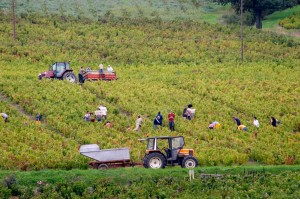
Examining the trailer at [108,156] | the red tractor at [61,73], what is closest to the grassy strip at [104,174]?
the trailer at [108,156]

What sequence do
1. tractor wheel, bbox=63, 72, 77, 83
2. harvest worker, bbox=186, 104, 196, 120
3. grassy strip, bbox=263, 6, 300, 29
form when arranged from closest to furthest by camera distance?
harvest worker, bbox=186, 104, 196, 120 → tractor wheel, bbox=63, 72, 77, 83 → grassy strip, bbox=263, 6, 300, 29

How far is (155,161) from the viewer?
3262cm

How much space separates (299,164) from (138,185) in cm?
796

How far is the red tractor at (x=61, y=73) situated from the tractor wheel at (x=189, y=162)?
18194 mm

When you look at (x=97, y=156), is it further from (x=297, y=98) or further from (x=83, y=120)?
(x=297, y=98)

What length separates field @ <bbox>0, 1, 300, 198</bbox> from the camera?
31.3 m

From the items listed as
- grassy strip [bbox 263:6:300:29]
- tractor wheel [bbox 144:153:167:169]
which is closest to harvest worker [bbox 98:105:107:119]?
tractor wheel [bbox 144:153:167:169]

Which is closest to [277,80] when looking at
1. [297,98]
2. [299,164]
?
[297,98]

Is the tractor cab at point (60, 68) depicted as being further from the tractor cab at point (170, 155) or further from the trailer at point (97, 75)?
the tractor cab at point (170, 155)

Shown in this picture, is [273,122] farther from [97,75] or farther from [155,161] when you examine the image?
[97,75]

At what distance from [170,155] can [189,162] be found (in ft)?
2.67

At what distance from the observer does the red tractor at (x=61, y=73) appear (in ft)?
163

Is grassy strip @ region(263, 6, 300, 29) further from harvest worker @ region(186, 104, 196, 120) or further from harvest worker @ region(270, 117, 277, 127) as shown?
harvest worker @ region(270, 117, 277, 127)

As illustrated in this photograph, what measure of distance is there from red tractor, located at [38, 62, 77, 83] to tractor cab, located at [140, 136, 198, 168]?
17406mm
